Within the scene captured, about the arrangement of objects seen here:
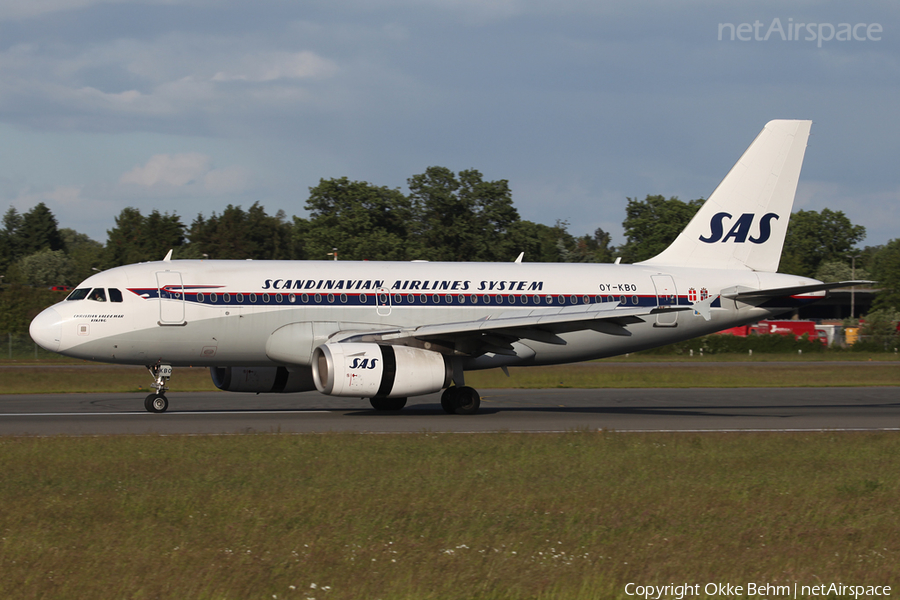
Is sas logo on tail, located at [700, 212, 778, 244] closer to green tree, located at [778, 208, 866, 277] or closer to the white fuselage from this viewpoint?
the white fuselage

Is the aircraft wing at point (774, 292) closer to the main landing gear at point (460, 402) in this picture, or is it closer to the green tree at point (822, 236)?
the main landing gear at point (460, 402)

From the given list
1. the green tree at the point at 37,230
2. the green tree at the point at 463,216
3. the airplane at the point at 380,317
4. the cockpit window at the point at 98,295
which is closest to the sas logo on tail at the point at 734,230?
the airplane at the point at 380,317

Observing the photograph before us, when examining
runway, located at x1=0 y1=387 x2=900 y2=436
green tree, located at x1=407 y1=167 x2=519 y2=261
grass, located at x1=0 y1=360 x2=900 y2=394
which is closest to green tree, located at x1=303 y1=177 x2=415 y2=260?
green tree, located at x1=407 y1=167 x2=519 y2=261

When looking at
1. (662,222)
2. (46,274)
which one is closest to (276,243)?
(46,274)

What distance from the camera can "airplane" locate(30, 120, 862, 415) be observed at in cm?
2183

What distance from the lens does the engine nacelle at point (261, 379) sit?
24.2m

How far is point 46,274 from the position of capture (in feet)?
351

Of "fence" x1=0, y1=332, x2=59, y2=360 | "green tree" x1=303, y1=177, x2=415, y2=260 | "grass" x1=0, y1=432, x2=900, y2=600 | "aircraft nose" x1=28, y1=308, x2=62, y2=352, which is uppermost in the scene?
"green tree" x1=303, y1=177, x2=415, y2=260

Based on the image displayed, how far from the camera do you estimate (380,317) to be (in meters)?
23.4

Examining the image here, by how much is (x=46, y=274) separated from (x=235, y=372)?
9322cm

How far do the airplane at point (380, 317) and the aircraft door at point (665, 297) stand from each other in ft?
0.12

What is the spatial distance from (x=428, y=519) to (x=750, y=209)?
20808 mm

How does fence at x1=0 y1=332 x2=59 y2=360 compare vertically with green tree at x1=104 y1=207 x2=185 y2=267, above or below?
below

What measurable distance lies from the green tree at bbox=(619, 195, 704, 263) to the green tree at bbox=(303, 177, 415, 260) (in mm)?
34769
